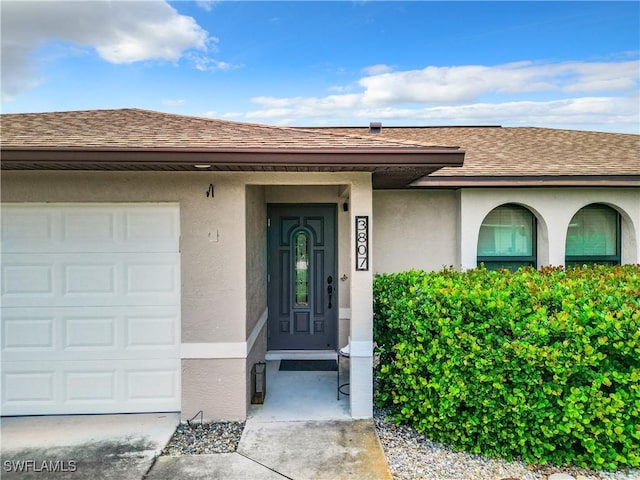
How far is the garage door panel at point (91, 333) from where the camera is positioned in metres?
4.57

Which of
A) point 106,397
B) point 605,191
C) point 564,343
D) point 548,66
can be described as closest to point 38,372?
point 106,397

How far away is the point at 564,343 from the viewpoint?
3.31 metres

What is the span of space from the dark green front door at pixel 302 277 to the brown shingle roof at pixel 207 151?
89.0 inches

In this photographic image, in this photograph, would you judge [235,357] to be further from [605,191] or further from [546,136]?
[546,136]

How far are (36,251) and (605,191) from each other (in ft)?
28.4

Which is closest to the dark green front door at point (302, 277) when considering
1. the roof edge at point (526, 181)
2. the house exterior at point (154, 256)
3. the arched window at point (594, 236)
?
the house exterior at point (154, 256)

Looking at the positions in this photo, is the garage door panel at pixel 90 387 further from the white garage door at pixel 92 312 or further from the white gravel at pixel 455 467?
the white gravel at pixel 455 467

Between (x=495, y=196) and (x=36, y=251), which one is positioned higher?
(x=495, y=196)

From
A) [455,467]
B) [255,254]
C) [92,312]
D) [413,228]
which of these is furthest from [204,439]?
[413,228]

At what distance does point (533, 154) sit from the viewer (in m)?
7.34

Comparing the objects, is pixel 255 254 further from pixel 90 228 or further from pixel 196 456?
pixel 196 456

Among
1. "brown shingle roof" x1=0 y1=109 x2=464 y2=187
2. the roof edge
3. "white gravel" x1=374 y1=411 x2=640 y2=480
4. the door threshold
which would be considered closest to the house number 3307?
"brown shingle roof" x1=0 y1=109 x2=464 y2=187

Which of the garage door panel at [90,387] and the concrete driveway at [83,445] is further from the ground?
the garage door panel at [90,387]

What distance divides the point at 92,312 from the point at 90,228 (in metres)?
1.01
